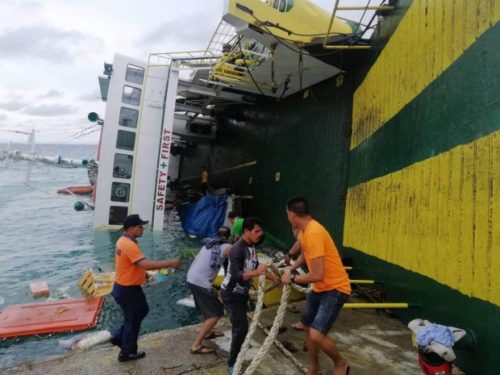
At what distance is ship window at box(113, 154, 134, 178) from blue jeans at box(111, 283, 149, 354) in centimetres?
857

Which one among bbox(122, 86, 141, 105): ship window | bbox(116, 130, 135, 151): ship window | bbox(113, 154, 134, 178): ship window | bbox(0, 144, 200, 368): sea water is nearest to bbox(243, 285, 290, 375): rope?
bbox(0, 144, 200, 368): sea water

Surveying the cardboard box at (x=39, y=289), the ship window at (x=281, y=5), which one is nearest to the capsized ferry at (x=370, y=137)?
the ship window at (x=281, y=5)

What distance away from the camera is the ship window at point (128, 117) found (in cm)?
1251

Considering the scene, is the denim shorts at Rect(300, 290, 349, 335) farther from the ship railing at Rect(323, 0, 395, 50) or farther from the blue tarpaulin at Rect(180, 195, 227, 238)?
the blue tarpaulin at Rect(180, 195, 227, 238)

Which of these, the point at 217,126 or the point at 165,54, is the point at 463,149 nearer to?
the point at 165,54

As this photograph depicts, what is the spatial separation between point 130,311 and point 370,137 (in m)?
5.48

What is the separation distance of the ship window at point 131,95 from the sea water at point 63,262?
15.0 feet

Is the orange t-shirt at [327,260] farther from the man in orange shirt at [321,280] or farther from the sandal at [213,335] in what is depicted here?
the sandal at [213,335]

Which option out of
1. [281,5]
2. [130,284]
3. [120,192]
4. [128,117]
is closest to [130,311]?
[130,284]

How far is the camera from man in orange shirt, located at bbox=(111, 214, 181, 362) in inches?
169

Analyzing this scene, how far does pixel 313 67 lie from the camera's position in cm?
962

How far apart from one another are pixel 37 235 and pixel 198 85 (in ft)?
28.8

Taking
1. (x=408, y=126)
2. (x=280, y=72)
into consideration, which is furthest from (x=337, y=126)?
(x=408, y=126)

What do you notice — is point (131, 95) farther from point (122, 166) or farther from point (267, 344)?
point (267, 344)
